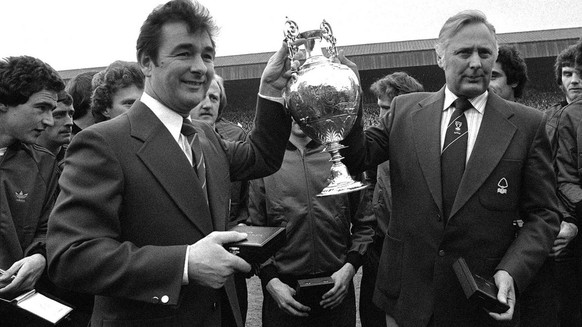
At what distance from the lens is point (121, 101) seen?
3.56m

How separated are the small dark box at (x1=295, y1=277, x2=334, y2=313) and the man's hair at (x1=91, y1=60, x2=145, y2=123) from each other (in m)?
1.72

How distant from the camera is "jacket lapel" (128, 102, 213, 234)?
1907 mm

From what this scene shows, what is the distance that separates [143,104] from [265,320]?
196 cm

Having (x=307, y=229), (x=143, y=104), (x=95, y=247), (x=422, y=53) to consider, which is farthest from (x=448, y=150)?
(x=422, y=53)

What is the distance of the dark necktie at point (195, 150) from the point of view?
206cm

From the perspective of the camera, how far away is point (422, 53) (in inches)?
404

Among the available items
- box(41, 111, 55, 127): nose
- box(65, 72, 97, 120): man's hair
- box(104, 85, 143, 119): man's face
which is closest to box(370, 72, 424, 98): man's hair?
box(104, 85, 143, 119): man's face

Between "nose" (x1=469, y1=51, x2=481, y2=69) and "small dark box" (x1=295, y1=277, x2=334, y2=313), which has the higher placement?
"nose" (x1=469, y1=51, x2=481, y2=69)

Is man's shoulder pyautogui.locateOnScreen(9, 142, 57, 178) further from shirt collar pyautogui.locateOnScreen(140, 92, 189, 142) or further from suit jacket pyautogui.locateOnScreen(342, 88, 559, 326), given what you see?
suit jacket pyautogui.locateOnScreen(342, 88, 559, 326)

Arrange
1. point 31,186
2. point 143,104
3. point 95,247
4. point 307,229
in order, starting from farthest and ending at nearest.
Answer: point 307,229 → point 31,186 → point 143,104 → point 95,247

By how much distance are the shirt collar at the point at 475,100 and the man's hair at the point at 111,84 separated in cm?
205

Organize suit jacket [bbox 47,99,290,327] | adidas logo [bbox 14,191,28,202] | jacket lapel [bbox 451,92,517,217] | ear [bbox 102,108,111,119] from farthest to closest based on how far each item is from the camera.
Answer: ear [bbox 102,108,111,119] < adidas logo [bbox 14,191,28,202] < jacket lapel [bbox 451,92,517,217] < suit jacket [bbox 47,99,290,327]

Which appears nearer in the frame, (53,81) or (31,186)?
(31,186)

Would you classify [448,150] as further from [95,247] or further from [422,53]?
[422,53]
